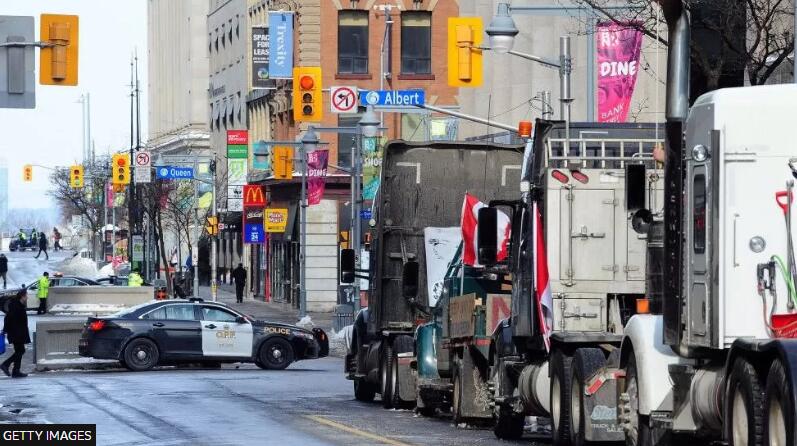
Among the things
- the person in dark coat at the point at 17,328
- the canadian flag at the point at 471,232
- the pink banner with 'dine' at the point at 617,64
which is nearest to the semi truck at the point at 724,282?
the canadian flag at the point at 471,232

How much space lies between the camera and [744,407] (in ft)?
38.5

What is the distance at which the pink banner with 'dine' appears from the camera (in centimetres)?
2733

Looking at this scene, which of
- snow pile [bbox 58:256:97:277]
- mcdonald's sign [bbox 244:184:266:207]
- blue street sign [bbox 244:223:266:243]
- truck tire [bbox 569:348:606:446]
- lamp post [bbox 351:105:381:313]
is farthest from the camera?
snow pile [bbox 58:256:97:277]

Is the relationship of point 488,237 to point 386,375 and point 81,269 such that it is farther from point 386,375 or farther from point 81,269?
point 81,269

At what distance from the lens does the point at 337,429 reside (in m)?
20.2

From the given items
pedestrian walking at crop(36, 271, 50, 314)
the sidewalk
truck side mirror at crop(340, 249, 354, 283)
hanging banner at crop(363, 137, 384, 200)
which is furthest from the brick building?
truck side mirror at crop(340, 249, 354, 283)

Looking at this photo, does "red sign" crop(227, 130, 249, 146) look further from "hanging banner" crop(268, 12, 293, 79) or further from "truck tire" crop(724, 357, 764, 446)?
"truck tire" crop(724, 357, 764, 446)

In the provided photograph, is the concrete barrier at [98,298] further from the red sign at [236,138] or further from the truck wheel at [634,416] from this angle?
the truck wheel at [634,416]

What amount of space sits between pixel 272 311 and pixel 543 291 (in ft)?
182

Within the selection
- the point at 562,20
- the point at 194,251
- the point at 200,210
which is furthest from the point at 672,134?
the point at 200,210

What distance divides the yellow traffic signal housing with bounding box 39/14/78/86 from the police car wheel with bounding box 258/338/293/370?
10.1m

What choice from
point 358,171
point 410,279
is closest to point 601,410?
point 410,279

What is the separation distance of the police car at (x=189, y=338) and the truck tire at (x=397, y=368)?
11.8 metres

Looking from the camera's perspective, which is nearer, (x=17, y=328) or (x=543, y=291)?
(x=543, y=291)
